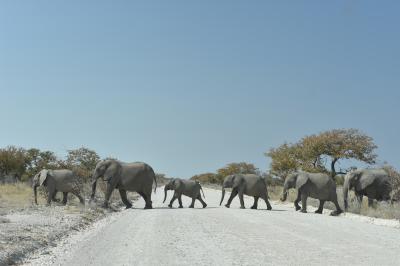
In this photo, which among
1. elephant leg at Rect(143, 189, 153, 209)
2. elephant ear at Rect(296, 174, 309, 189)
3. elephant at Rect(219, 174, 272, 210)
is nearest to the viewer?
elephant ear at Rect(296, 174, 309, 189)

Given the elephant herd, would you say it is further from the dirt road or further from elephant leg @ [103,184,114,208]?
the dirt road

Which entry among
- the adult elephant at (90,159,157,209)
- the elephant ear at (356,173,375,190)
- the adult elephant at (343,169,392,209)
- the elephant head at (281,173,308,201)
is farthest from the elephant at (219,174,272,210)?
the elephant ear at (356,173,375,190)

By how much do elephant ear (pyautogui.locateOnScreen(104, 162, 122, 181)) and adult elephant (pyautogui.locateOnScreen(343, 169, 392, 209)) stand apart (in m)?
11.2

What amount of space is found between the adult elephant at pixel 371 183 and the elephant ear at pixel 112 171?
11.2 m

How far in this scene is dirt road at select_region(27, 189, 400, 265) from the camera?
1055cm

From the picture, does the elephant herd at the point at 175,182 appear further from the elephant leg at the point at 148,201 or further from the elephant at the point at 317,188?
the elephant at the point at 317,188

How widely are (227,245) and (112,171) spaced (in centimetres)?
1720

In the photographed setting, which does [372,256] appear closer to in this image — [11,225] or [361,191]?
[11,225]

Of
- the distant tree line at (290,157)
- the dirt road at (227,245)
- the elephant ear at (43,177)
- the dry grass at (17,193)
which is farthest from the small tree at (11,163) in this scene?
the dirt road at (227,245)

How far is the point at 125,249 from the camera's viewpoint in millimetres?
12023

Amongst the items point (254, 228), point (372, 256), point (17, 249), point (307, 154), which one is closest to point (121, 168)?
point (254, 228)

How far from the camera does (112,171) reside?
94.8ft

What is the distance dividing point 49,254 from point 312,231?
7209 mm

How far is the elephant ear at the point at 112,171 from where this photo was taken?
28797mm
